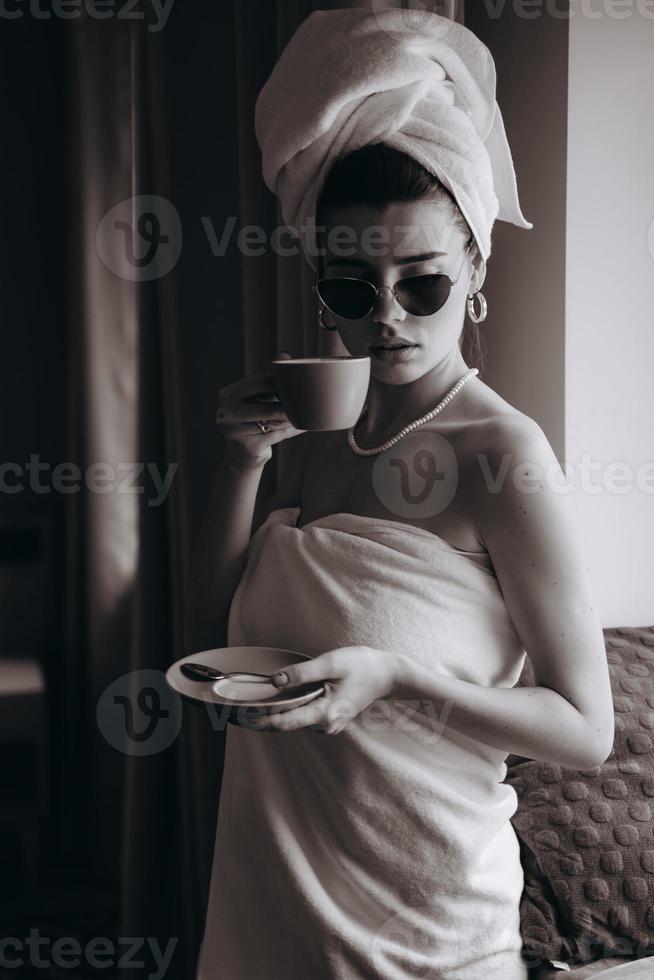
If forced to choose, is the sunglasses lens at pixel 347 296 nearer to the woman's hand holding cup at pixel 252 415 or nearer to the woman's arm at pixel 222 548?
the woman's hand holding cup at pixel 252 415

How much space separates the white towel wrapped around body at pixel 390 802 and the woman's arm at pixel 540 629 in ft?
0.16

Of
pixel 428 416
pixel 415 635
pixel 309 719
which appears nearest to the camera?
pixel 309 719

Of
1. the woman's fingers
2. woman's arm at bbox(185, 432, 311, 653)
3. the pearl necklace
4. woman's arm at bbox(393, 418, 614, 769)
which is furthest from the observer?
woman's arm at bbox(185, 432, 311, 653)

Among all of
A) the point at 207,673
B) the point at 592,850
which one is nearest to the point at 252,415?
the point at 207,673

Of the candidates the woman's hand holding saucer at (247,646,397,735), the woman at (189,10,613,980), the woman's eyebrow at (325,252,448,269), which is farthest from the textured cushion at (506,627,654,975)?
the woman's eyebrow at (325,252,448,269)

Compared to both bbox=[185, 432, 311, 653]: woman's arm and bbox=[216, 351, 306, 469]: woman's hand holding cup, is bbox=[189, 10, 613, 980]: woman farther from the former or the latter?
bbox=[185, 432, 311, 653]: woman's arm

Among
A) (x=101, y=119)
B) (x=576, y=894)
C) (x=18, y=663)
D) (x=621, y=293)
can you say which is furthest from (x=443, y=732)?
(x=18, y=663)

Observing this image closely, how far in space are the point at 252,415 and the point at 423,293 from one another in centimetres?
23

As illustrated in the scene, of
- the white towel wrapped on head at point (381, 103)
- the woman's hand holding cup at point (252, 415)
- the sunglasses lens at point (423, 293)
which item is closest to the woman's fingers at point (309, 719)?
the woman's hand holding cup at point (252, 415)

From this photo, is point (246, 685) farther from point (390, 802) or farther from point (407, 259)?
point (407, 259)

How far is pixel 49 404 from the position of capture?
2.60 metres

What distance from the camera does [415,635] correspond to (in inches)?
38.7

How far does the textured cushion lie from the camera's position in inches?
44.1

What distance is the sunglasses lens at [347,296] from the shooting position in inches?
39.2
